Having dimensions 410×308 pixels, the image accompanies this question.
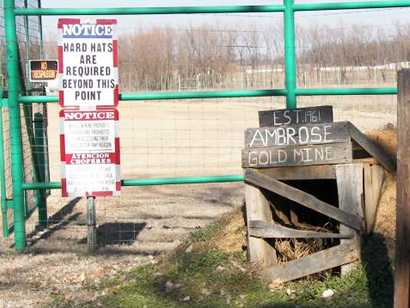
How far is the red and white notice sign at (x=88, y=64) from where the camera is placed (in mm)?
6730

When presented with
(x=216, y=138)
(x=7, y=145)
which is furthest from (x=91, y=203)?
(x=216, y=138)

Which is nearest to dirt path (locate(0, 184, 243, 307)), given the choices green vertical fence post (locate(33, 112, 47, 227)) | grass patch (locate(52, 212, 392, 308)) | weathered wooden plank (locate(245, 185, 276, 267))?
green vertical fence post (locate(33, 112, 47, 227))

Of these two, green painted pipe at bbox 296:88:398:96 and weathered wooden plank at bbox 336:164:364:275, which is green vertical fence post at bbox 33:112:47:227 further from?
weathered wooden plank at bbox 336:164:364:275

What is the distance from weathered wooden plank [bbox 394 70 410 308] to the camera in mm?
3303

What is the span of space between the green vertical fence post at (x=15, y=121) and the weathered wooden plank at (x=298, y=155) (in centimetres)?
256

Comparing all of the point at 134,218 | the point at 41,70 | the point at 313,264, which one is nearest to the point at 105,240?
the point at 134,218

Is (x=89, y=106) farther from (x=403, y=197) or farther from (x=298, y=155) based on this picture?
(x=403, y=197)

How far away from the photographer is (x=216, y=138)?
18.3m

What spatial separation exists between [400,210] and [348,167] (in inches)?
76.7

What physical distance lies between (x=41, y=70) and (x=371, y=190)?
3817 mm

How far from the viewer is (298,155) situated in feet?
17.9

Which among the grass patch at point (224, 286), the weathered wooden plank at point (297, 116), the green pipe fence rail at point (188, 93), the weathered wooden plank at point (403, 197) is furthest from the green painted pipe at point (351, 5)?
the weathered wooden plank at point (403, 197)

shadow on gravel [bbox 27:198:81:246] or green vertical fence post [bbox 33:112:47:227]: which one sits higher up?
green vertical fence post [bbox 33:112:47:227]

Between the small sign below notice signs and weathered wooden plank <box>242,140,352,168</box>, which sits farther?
the small sign below notice signs
